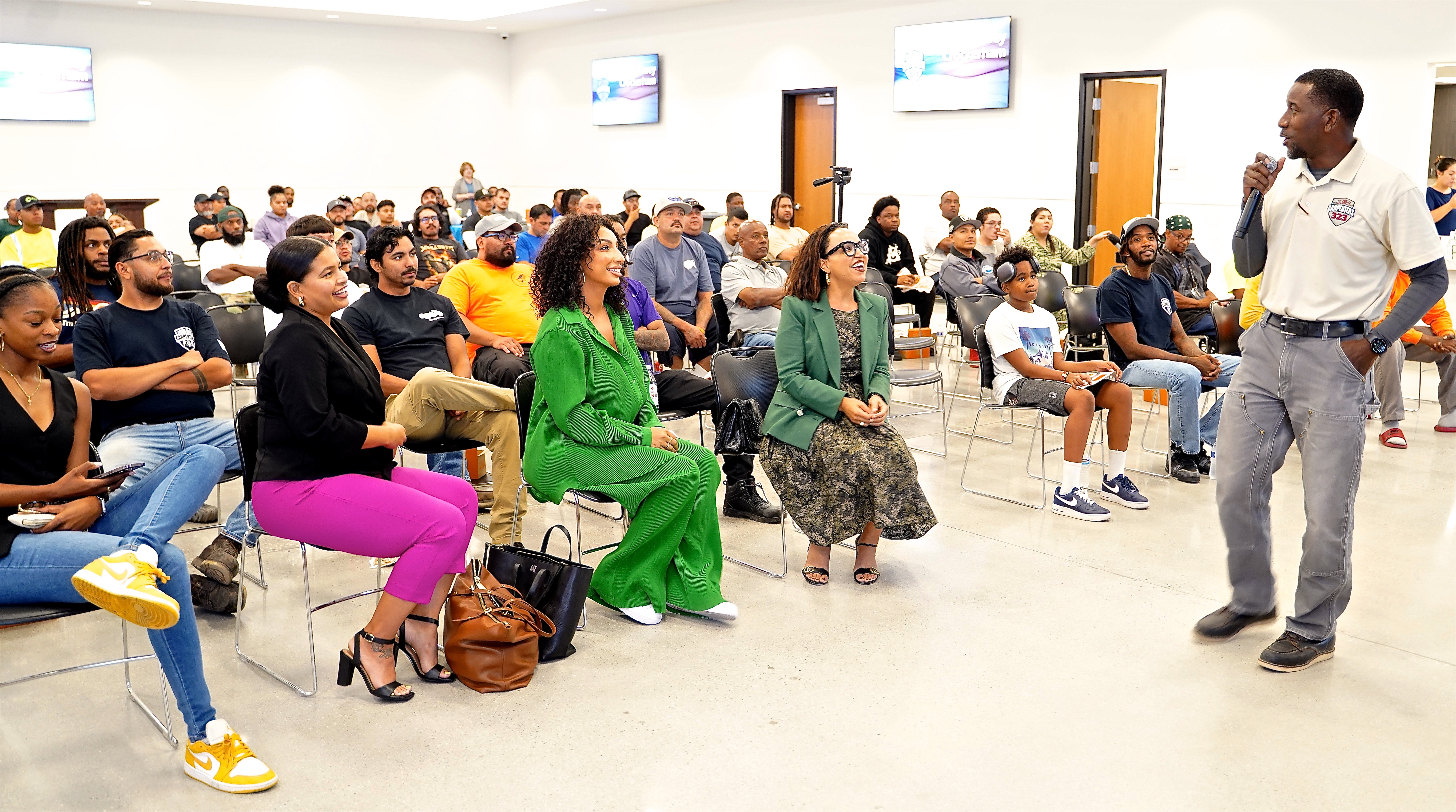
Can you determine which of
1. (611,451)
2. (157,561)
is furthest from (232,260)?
(157,561)

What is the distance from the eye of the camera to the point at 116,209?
14.0 m

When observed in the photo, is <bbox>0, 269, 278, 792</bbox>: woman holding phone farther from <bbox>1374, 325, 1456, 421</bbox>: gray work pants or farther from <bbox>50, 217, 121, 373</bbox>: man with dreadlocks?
<bbox>1374, 325, 1456, 421</bbox>: gray work pants

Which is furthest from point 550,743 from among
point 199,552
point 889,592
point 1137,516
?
point 1137,516

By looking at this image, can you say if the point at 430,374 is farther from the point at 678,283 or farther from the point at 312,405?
the point at 678,283

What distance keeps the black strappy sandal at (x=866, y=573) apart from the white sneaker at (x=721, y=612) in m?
0.55

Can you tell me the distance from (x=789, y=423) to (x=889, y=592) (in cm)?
70

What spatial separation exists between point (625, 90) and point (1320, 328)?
1409cm

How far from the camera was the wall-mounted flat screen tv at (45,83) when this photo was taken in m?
14.7

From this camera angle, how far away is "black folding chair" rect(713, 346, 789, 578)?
4500mm

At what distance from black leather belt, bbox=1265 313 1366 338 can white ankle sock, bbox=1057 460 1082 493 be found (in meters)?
1.77

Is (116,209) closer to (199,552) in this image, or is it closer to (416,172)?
(416,172)

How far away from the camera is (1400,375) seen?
640 cm

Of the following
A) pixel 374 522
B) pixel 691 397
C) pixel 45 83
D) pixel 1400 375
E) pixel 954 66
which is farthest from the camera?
pixel 45 83

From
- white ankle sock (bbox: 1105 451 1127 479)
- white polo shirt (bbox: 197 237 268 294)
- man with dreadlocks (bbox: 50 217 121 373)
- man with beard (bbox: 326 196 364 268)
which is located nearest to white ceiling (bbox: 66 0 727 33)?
man with beard (bbox: 326 196 364 268)
